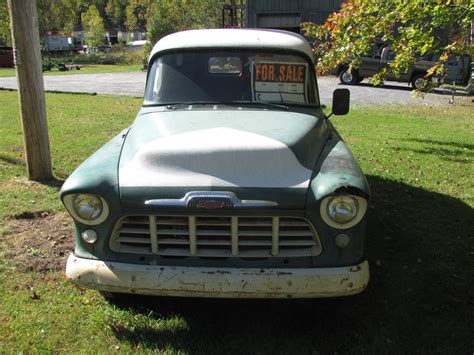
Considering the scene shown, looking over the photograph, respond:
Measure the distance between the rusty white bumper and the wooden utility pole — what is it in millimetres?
3631

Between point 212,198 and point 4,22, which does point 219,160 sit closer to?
point 212,198

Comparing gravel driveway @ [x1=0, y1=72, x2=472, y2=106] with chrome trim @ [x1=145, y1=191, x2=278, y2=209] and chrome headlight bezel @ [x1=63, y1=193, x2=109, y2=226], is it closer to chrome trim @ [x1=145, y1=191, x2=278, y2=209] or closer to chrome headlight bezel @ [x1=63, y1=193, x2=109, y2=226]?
chrome trim @ [x1=145, y1=191, x2=278, y2=209]

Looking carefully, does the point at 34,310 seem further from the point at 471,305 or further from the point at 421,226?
the point at 421,226

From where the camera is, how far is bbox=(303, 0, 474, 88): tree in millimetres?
6145

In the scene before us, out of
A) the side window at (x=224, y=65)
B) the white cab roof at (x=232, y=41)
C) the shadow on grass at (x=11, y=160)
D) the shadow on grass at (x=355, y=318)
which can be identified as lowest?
the shadow on grass at (x=355, y=318)

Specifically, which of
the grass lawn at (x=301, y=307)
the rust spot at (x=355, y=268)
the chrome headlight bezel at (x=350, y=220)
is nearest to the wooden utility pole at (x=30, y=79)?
the grass lawn at (x=301, y=307)

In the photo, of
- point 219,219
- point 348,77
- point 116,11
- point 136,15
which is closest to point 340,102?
point 219,219

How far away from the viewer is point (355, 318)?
332cm

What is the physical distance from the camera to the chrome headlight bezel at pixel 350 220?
2812 millimetres

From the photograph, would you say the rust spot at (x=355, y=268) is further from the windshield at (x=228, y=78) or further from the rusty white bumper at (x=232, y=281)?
the windshield at (x=228, y=78)

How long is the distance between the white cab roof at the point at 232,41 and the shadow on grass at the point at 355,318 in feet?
6.62

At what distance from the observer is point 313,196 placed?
9.21 feet

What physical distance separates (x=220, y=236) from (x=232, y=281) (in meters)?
0.29

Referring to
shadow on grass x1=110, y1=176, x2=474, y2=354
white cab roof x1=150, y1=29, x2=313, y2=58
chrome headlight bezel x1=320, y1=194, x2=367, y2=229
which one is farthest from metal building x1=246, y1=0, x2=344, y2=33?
chrome headlight bezel x1=320, y1=194, x2=367, y2=229
